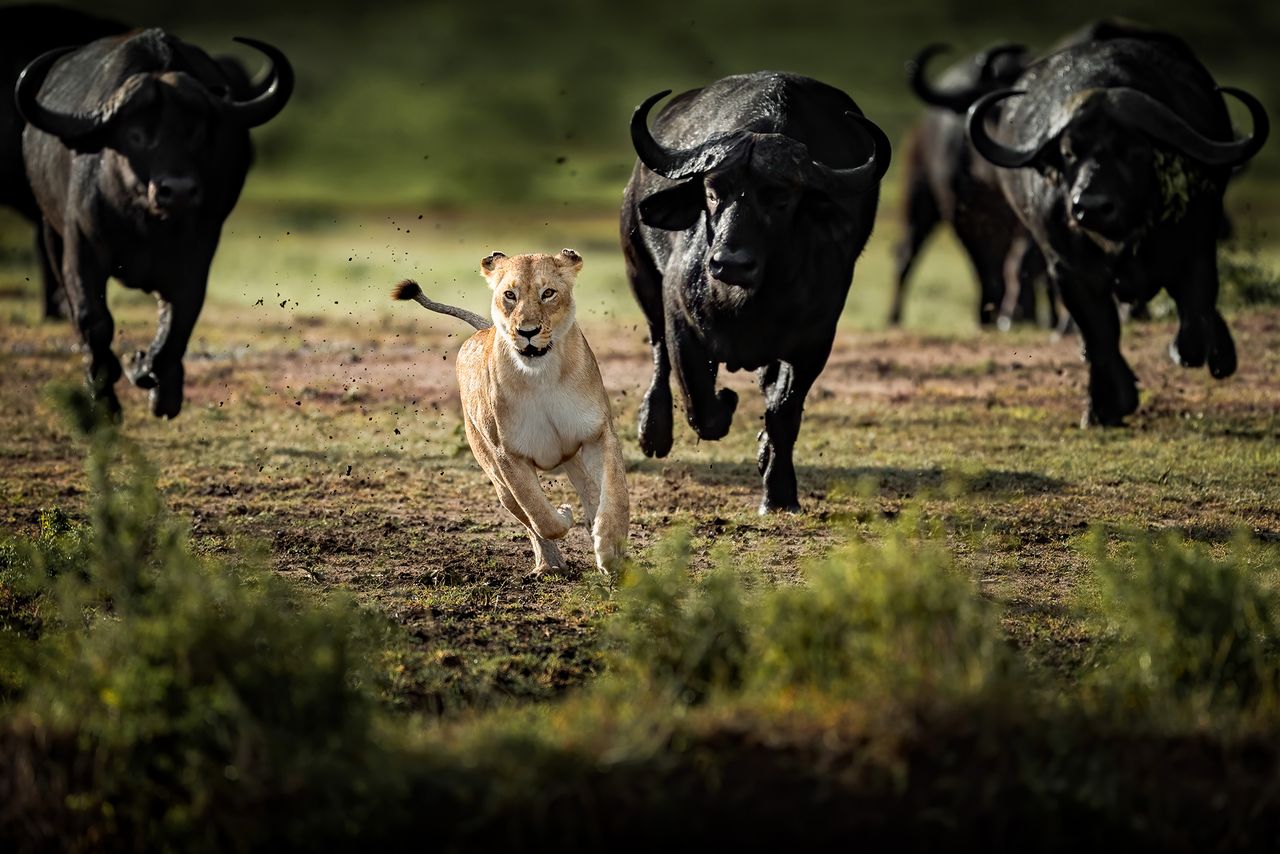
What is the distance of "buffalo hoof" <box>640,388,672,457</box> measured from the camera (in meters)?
9.41

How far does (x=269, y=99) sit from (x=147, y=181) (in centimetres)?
107

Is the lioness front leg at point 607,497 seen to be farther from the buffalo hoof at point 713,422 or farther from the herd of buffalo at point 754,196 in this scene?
the buffalo hoof at point 713,422

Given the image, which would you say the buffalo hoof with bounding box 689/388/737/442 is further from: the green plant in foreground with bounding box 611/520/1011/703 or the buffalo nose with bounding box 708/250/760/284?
the green plant in foreground with bounding box 611/520/1011/703

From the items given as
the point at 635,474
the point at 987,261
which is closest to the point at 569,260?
the point at 635,474

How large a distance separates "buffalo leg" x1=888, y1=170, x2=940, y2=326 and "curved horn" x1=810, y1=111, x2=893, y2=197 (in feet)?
32.5

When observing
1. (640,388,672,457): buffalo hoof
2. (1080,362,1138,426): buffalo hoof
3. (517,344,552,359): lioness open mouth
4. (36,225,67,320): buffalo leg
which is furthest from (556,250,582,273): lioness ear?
(36,225,67,320): buffalo leg

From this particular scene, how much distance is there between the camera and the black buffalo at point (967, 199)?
1546cm

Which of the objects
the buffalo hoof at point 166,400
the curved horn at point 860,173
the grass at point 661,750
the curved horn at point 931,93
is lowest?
the grass at point 661,750

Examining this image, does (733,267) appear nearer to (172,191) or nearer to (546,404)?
(546,404)

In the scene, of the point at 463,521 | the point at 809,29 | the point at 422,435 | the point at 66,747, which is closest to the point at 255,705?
the point at 66,747

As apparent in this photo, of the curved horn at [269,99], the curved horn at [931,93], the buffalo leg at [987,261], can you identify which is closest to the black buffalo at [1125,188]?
the curved horn at [931,93]

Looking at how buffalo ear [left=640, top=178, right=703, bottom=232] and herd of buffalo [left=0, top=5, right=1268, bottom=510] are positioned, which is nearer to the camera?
herd of buffalo [left=0, top=5, right=1268, bottom=510]

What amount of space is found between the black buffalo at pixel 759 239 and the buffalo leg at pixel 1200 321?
1993 millimetres

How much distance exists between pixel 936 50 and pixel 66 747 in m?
11.1
